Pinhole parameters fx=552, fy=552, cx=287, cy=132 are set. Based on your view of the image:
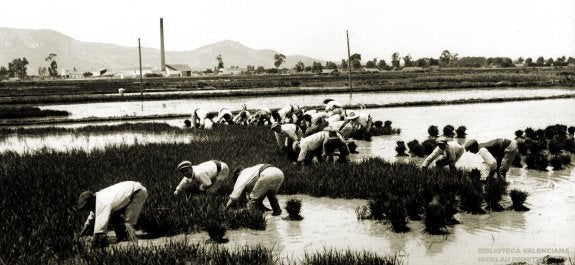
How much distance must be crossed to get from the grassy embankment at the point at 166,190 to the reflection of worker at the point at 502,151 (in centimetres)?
97

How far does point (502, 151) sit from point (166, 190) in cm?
672

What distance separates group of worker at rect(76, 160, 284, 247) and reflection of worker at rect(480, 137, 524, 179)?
4850 millimetres

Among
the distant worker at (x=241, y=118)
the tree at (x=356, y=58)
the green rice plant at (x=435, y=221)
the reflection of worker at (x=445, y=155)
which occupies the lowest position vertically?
the green rice plant at (x=435, y=221)

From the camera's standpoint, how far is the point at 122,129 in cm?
2234

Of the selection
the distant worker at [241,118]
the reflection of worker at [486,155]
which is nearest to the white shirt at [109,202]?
the reflection of worker at [486,155]

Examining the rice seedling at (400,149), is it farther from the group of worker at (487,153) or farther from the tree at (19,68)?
the tree at (19,68)

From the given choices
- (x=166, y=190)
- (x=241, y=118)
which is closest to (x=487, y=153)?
(x=166, y=190)

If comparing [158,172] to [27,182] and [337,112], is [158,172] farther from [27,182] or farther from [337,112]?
[337,112]

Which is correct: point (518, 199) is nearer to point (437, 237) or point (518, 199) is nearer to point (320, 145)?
point (437, 237)

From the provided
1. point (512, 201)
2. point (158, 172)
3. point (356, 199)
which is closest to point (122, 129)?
point (158, 172)

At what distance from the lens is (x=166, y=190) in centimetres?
990

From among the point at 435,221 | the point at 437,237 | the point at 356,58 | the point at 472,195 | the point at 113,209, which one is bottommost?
the point at 437,237

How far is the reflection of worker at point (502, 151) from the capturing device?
11.2 m

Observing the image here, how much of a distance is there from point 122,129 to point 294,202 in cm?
1515
